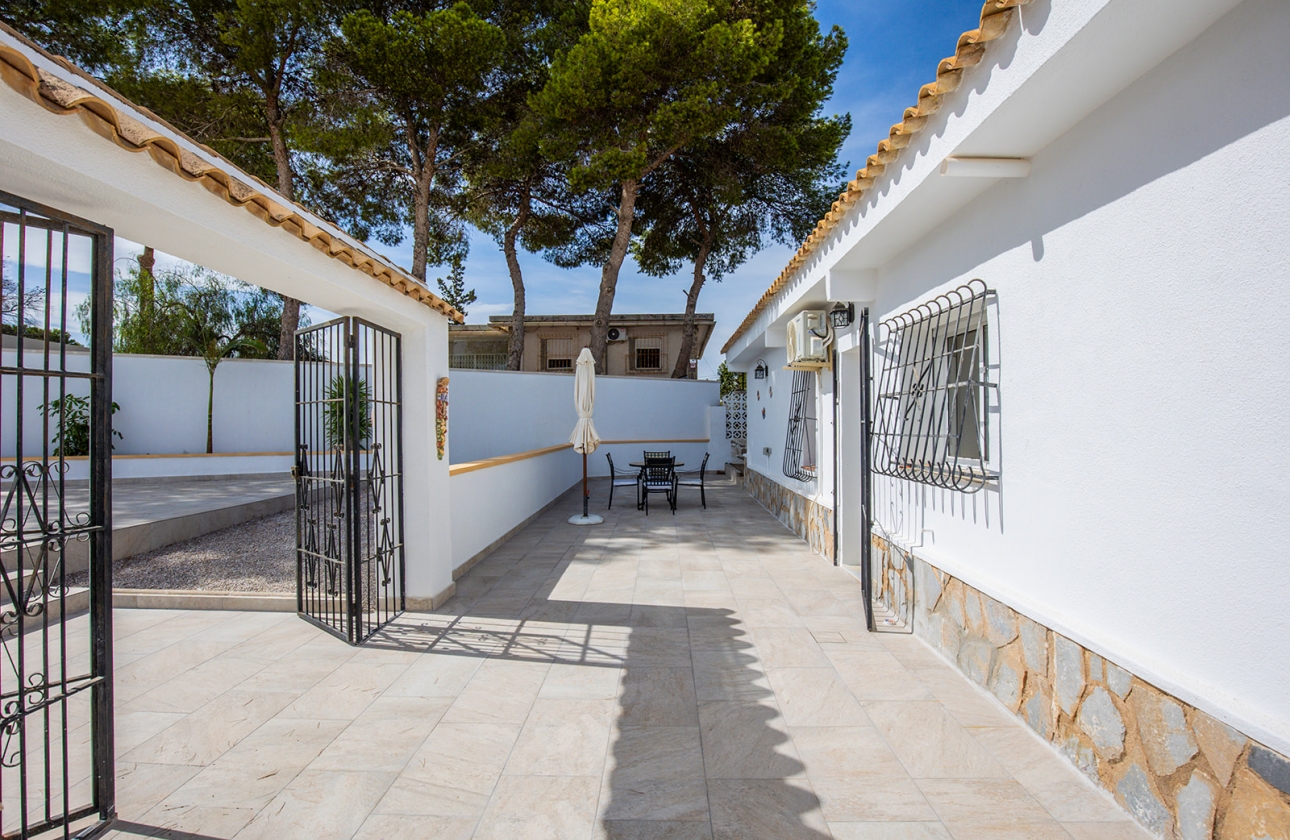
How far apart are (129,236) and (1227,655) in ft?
14.9

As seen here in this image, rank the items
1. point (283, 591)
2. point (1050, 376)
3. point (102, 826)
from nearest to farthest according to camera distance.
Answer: point (102, 826), point (1050, 376), point (283, 591)

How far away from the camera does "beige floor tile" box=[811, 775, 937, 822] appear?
242 centimetres

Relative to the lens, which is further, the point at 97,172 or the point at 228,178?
the point at 228,178

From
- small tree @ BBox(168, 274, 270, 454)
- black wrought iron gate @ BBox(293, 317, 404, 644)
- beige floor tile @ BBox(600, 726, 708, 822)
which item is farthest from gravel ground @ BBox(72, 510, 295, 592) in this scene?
small tree @ BBox(168, 274, 270, 454)

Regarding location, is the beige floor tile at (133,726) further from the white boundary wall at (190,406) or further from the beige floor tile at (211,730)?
the white boundary wall at (190,406)

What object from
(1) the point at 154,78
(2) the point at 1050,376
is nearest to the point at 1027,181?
(2) the point at 1050,376

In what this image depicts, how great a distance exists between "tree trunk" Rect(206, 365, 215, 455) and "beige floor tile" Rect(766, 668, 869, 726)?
13.4 m

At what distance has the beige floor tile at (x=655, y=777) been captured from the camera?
247 centimetres

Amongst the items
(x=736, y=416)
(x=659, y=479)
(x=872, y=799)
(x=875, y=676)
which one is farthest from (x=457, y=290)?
(x=872, y=799)

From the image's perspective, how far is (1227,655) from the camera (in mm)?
2043

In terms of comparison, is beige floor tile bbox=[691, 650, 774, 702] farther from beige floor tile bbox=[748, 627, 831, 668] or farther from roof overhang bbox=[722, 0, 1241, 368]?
roof overhang bbox=[722, 0, 1241, 368]

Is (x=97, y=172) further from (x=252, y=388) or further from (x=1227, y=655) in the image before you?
(x=252, y=388)

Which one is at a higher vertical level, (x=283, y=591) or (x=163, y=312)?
(x=163, y=312)

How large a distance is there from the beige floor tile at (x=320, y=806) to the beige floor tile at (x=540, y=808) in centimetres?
50
